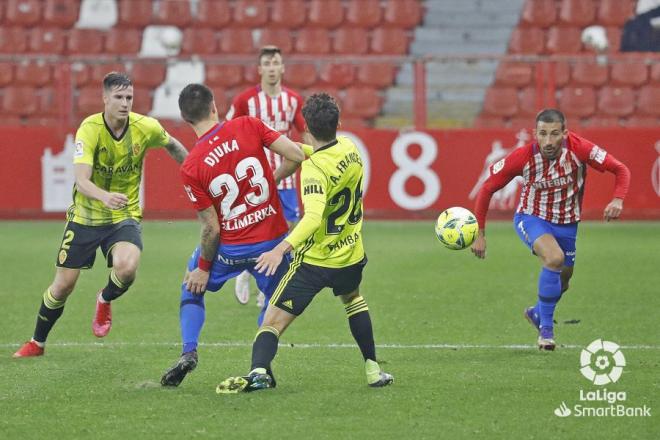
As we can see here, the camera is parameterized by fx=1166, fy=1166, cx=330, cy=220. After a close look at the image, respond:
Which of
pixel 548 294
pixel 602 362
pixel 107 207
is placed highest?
pixel 107 207

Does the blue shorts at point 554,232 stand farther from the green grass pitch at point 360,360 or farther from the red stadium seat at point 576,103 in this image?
the red stadium seat at point 576,103

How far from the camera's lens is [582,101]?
56.5 feet

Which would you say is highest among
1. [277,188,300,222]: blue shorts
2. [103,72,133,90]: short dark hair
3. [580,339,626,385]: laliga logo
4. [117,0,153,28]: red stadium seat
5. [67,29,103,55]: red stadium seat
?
[117,0,153,28]: red stadium seat

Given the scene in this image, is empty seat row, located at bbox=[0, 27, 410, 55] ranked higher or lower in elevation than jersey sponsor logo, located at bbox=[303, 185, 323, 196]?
higher

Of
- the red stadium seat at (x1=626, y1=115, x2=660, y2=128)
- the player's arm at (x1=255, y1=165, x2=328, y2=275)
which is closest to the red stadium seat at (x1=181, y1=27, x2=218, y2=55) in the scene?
the red stadium seat at (x1=626, y1=115, x2=660, y2=128)

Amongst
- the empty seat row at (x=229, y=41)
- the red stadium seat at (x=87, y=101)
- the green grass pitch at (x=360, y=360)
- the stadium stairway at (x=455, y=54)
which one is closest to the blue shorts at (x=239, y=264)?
the green grass pitch at (x=360, y=360)

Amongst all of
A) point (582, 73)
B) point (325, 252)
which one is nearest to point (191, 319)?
Answer: point (325, 252)

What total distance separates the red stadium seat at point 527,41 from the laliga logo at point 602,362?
1197 centimetres

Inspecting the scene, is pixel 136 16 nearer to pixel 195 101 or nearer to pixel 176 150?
pixel 176 150

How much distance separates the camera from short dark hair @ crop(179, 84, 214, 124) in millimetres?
6828

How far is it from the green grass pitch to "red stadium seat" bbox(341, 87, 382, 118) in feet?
15.3

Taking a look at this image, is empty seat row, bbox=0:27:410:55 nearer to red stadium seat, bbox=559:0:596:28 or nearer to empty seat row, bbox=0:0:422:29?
empty seat row, bbox=0:0:422:29

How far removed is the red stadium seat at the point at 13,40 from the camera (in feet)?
68.2

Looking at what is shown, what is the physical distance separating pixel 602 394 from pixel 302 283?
1.84 meters
